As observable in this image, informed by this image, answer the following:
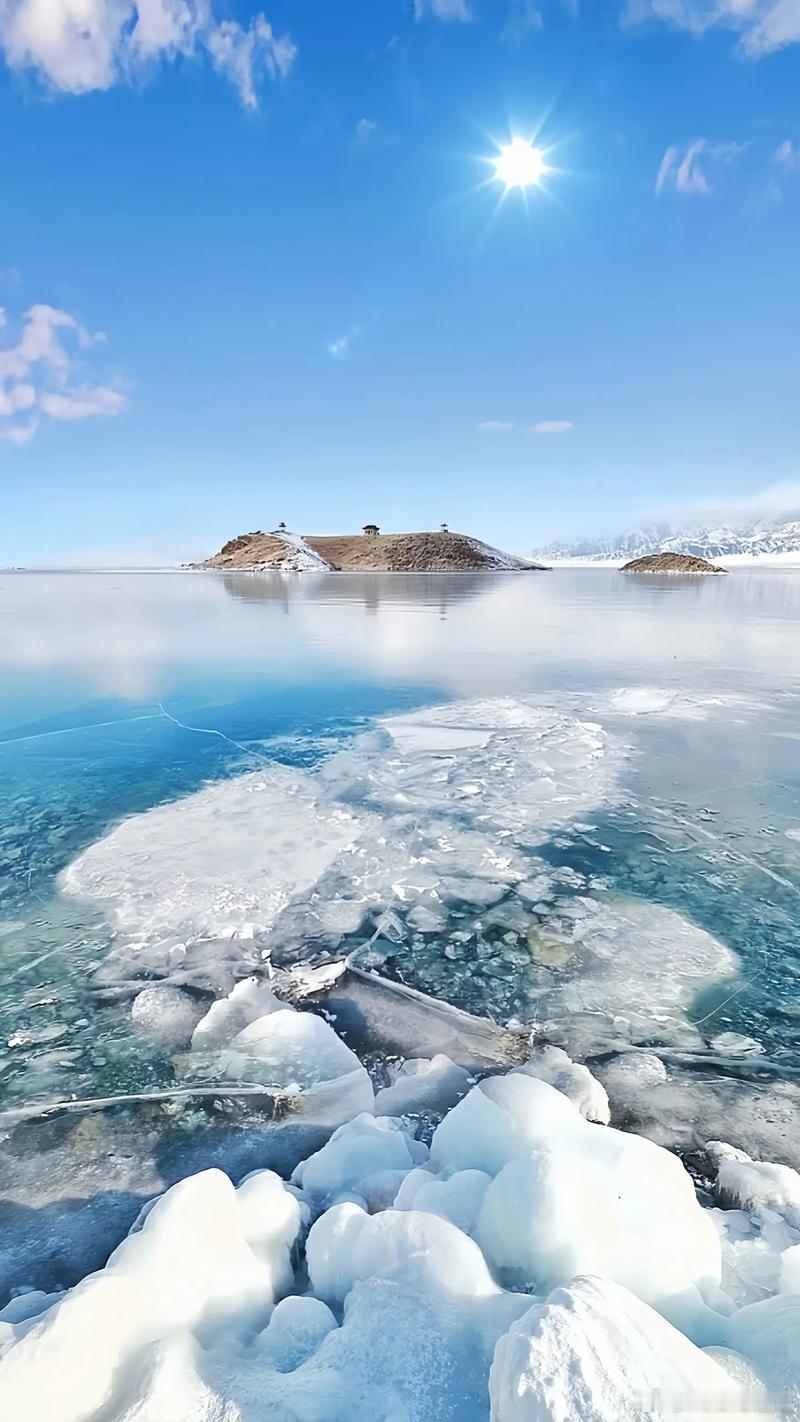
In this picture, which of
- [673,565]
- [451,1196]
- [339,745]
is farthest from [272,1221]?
[673,565]

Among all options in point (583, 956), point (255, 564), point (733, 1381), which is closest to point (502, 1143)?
point (733, 1381)

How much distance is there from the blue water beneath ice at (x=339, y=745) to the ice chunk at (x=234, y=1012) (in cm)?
29

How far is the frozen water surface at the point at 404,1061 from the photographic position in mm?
1996

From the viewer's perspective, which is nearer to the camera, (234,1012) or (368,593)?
(234,1012)

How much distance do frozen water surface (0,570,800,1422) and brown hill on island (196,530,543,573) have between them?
445ft

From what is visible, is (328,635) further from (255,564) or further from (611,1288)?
(255,564)

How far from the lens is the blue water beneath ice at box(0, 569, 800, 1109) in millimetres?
4305

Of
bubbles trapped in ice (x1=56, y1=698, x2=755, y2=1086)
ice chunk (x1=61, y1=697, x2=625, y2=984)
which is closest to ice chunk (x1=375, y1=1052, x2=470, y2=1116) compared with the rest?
bubbles trapped in ice (x1=56, y1=698, x2=755, y2=1086)

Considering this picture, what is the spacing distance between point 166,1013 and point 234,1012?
0.48 meters

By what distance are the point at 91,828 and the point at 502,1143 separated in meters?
6.03

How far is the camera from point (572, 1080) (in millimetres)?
3488

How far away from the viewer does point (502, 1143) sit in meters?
2.77

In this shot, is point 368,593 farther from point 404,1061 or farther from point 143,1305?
point 143,1305

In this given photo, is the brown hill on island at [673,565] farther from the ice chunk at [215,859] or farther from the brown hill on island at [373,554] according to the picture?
the ice chunk at [215,859]
